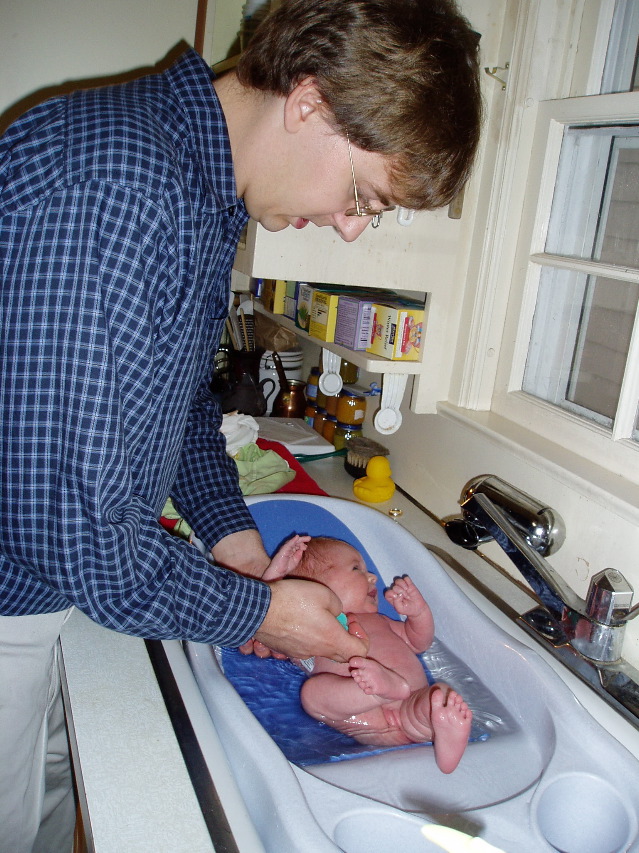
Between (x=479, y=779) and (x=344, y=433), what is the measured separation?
1.13 meters

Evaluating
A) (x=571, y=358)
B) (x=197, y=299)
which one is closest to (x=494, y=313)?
(x=571, y=358)

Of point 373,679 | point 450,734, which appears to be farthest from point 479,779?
point 373,679

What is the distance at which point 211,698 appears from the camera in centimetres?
87

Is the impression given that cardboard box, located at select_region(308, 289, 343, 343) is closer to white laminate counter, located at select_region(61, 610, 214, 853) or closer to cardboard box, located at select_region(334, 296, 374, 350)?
cardboard box, located at select_region(334, 296, 374, 350)

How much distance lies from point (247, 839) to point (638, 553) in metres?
0.71

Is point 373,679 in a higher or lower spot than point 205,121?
lower

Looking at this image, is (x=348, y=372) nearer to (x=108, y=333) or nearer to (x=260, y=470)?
(x=260, y=470)

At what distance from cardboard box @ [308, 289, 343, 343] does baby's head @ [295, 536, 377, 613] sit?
0.53m

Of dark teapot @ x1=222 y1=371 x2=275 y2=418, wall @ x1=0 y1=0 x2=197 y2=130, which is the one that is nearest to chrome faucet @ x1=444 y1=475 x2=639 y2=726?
dark teapot @ x1=222 y1=371 x2=275 y2=418

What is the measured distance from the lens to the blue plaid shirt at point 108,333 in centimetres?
71

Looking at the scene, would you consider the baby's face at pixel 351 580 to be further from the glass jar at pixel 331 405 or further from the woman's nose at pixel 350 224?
the glass jar at pixel 331 405

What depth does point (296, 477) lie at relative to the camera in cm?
165

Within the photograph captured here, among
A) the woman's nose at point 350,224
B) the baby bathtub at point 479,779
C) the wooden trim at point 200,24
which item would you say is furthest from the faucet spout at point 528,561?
the wooden trim at point 200,24

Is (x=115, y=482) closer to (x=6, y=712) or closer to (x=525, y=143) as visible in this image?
(x=6, y=712)
